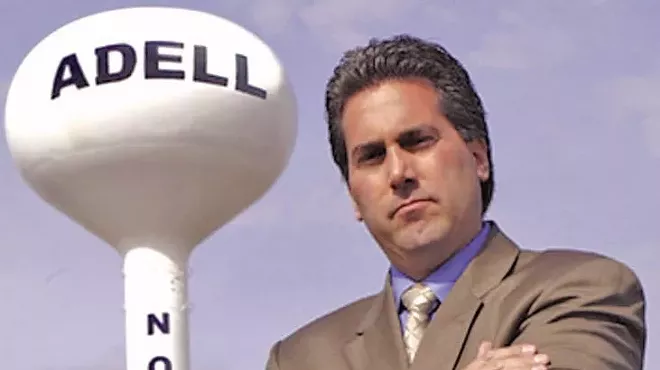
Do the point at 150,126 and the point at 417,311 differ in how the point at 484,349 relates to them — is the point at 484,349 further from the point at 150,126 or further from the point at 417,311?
the point at 150,126

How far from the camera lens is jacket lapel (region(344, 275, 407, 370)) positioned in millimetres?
2893

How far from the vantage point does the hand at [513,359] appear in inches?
103

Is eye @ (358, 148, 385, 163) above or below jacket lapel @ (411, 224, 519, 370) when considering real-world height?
above

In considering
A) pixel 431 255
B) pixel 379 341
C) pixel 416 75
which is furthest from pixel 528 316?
pixel 416 75

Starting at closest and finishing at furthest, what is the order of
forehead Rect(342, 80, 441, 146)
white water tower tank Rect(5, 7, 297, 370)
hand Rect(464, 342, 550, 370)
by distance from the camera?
1. hand Rect(464, 342, 550, 370)
2. forehead Rect(342, 80, 441, 146)
3. white water tower tank Rect(5, 7, 297, 370)

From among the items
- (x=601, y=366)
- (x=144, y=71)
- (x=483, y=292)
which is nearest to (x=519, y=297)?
(x=483, y=292)

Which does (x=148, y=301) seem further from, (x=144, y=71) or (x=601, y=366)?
(x=601, y=366)

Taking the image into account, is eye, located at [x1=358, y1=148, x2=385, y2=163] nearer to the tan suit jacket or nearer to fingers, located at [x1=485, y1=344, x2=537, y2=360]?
the tan suit jacket

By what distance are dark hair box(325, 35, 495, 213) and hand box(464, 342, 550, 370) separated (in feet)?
1.53

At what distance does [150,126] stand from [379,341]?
43.3 feet

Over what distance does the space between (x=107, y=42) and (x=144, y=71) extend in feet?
1.78

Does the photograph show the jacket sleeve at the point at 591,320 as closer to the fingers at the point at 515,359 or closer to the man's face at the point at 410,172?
the fingers at the point at 515,359

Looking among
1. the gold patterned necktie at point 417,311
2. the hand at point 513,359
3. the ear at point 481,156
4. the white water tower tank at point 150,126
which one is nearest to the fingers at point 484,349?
the hand at point 513,359

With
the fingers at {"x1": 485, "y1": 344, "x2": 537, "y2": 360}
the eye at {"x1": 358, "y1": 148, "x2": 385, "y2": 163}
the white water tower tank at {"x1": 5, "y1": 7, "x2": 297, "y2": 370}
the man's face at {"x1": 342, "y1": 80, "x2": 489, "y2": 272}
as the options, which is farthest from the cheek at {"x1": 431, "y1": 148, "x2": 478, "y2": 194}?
the white water tower tank at {"x1": 5, "y1": 7, "x2": 297, "y2": 370}
